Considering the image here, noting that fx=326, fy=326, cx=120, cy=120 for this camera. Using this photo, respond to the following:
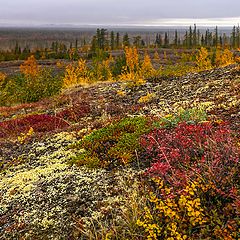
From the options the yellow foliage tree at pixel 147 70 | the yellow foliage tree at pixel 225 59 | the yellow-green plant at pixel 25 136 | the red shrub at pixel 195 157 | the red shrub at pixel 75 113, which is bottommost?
the yellow-green plant at pixel 25 136

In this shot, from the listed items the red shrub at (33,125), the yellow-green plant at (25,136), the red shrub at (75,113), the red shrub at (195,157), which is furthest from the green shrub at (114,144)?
the red shrub at (75,113)

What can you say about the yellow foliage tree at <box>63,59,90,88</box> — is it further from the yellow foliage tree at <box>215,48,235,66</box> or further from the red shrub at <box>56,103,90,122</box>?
the red shrub at <box>56,103,90,122</box>

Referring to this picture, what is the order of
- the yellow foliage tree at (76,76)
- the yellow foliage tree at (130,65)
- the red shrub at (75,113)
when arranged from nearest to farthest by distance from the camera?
the red shrub at (75,113)
the yellow foliage tree at (130,65)
the yellow foliage tree at (76,76)

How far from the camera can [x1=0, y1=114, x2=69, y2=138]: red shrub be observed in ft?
36.3

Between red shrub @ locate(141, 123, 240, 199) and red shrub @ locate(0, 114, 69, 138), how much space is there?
Answer: 512cm

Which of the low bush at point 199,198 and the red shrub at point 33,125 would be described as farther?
the red shrub at point 33,125

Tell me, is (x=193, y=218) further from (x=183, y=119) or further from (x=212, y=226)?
(x=183, y=119)

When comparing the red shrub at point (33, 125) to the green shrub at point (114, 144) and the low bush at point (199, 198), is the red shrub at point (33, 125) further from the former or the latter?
the low bush at point (199, 198)

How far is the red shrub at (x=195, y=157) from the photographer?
15.0 ft

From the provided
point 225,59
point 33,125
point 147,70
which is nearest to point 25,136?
point 33,125

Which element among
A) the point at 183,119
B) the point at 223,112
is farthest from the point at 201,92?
the point at 183,119

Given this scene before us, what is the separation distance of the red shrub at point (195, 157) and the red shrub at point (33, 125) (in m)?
5.12

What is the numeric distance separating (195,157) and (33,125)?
24.9ft

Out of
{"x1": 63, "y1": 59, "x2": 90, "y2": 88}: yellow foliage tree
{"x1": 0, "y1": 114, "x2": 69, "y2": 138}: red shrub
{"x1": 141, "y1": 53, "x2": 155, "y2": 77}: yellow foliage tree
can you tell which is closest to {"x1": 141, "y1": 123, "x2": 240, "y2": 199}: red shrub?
{"x1": 0, "y1": 114, "x2": 69, "y2": 138}: red shrub
